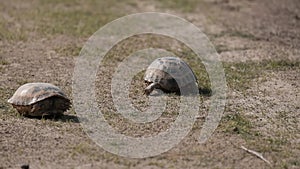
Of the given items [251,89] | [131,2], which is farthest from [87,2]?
[251,89]

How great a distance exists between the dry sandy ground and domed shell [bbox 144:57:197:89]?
0.83 ft

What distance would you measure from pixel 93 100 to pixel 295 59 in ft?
11.3

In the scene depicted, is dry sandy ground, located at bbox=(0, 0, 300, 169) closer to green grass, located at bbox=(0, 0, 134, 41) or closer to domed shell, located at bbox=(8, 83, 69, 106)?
green grass, located at bbox=(0, 0, 134, 41)

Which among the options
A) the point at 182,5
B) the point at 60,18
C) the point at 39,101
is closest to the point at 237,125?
the point at 39,101

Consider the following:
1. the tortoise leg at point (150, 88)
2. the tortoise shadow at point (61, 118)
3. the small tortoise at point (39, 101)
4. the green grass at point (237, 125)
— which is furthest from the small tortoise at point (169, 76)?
the small tortoise at point (39, 101)

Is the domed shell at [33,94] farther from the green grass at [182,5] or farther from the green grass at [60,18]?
the green grass at [182,5]

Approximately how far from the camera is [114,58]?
9461mm

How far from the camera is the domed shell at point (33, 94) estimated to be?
660cm

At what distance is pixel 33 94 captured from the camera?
663 centimetres

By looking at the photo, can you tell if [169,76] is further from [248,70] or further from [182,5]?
[182,5]

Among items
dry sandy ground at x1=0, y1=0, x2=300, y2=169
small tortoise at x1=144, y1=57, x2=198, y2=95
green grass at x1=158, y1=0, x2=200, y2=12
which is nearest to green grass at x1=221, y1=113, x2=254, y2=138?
dry sandy ground at x1=0, y1=0, x2=300, y2=169

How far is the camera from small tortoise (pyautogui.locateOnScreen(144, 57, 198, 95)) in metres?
7.74

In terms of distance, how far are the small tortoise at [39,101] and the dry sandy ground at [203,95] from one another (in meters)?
0.10

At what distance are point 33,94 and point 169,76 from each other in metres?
1.79
